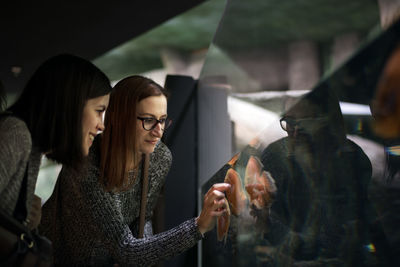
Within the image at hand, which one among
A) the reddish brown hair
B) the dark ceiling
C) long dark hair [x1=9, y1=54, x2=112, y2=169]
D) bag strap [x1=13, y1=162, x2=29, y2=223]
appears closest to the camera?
bag strap [x1=13, y1=162, x2=29, y2=223]

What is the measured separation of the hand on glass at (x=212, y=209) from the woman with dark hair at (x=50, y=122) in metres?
0.46

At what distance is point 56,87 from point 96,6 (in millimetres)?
722

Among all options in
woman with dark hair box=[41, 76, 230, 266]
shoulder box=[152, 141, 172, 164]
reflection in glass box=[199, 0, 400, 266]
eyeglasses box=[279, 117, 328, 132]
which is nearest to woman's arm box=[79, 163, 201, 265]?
woman with dark hair box=[41, 76, 230, 266]

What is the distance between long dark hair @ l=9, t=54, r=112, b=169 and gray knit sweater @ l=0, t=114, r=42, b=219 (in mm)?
110

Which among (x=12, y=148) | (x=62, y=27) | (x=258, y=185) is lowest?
(x=258, y=185)

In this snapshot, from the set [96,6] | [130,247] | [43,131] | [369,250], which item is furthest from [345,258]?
[96,6]

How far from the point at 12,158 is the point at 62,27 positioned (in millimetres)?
962

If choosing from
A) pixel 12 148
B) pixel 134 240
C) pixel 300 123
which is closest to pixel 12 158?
pixel 12 148

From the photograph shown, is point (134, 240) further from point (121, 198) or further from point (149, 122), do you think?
point (149, 122)

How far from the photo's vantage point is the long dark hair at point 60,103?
1397mm

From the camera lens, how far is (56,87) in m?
1.49

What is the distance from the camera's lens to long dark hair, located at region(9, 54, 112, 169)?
1.40m

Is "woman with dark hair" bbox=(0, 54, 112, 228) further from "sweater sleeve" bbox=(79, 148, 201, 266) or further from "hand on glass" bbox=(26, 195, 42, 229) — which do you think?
"sweater sleeve" bbox=(79, 148, 201, 266)

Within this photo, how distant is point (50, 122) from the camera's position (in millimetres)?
1412
